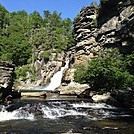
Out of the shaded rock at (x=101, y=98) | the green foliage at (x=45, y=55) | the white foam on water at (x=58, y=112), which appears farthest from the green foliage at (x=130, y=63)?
the green foliage at (x=45, y=55)

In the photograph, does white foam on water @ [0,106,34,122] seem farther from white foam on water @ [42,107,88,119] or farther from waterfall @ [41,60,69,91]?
waterfall @ [41,60,69,91]

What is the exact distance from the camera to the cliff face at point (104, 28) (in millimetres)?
64938

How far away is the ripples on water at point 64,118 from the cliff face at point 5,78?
4757mm

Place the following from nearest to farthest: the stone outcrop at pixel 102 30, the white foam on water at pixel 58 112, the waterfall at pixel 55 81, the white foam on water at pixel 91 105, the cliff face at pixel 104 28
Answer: the white foam on water at pixel 58 112, the white foam on water at pixel 91 105, the cliff face at pixel 104 28, the stone outcrop at pixel 102 30, the waterfall at pixel 55 81

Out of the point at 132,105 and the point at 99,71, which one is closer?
the point at 132,105

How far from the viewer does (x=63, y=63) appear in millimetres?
83750

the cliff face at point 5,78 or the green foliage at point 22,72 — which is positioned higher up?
the green foliage at point 22,72

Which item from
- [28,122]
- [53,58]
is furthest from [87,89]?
[53,58]

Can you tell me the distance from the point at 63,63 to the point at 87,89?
114ft

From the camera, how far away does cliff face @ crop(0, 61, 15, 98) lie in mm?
37781

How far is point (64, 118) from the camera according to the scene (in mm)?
29203

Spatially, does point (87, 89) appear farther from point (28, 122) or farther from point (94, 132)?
point (94, 132)

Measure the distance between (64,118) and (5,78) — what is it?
11.9 meters

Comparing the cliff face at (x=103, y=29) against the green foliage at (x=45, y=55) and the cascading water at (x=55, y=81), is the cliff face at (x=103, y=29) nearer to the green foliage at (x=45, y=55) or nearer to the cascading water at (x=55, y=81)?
the cascading water at (x=55, y=81)
